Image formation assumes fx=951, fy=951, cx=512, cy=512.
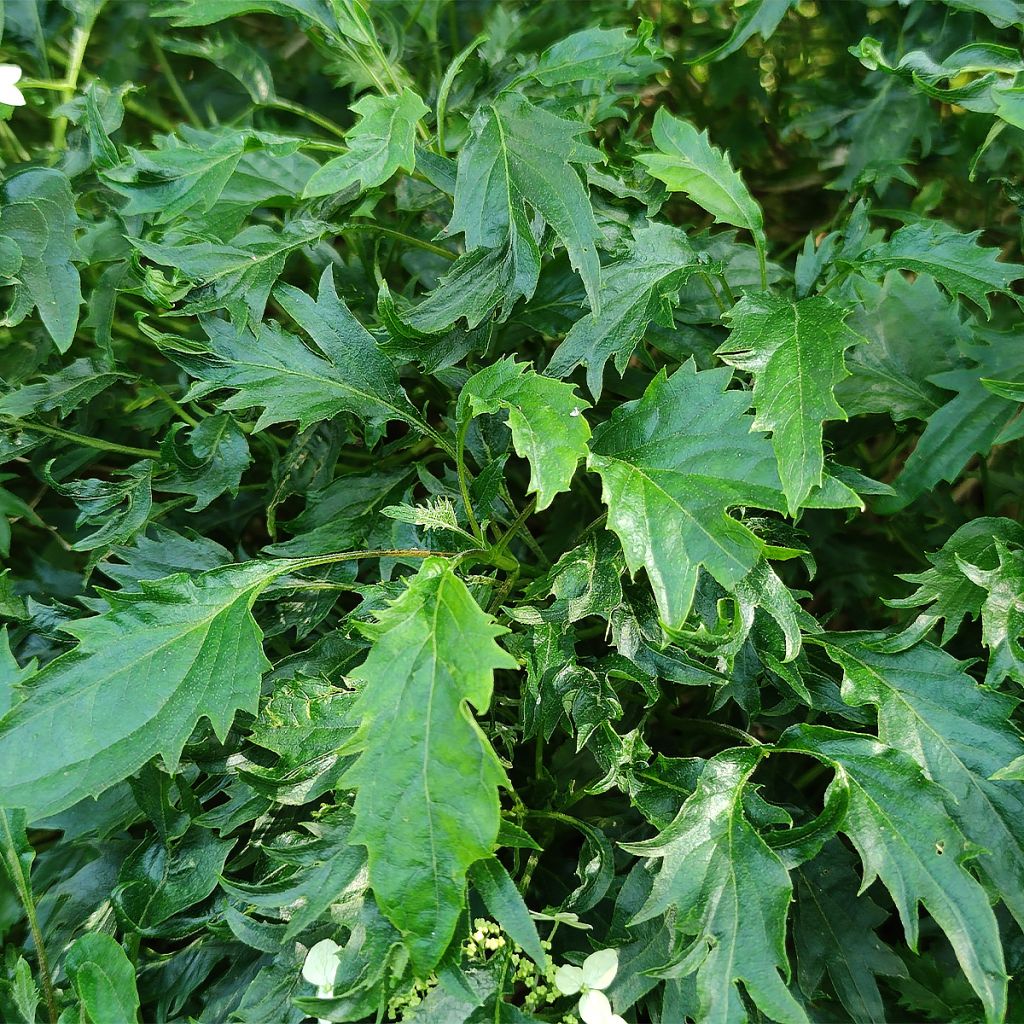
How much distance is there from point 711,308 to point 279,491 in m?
0.52

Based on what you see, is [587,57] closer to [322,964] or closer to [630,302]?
[630,302]

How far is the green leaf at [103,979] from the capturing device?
75 centimetres

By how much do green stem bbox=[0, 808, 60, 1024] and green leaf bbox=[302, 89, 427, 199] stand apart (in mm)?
642

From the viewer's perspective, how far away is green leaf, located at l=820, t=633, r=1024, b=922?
0.76 m

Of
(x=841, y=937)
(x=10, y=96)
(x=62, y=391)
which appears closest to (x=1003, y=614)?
(x=841, y=937)

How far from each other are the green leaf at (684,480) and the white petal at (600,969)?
28 cm

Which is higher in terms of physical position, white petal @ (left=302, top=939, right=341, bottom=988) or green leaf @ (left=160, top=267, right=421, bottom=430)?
green leaf @ (left=160, top=267, right=421, bottom=430)

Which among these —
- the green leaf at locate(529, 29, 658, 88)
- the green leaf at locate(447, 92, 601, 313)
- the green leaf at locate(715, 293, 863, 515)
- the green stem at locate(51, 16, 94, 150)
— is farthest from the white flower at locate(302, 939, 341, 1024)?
the green stem at locate(51, 16, 94, 150)

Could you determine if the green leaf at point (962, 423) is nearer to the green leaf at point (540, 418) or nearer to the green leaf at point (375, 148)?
the green leaf at point (540, 418)

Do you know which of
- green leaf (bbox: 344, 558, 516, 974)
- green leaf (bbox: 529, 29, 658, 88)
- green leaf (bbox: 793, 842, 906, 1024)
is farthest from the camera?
green leaf (bbox: 529, 29, 658, 88)

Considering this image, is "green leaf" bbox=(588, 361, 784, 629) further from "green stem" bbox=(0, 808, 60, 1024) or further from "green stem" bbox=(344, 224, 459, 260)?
"green stem" bbox=(0, 808, 60, 1024)

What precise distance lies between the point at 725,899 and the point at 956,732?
9.9 inches

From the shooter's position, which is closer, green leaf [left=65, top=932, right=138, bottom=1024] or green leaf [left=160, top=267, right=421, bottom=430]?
green leaf [left=65, top=932, right=138, bottom=1024]

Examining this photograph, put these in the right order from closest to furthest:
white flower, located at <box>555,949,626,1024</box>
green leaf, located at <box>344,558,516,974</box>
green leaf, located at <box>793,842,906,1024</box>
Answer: green leaf, located at <box>344,558,516,974</box> → white flower, located at <box>555,949,626,1024</box> → green leaf, located at <box>793,842,906,1024</box>
